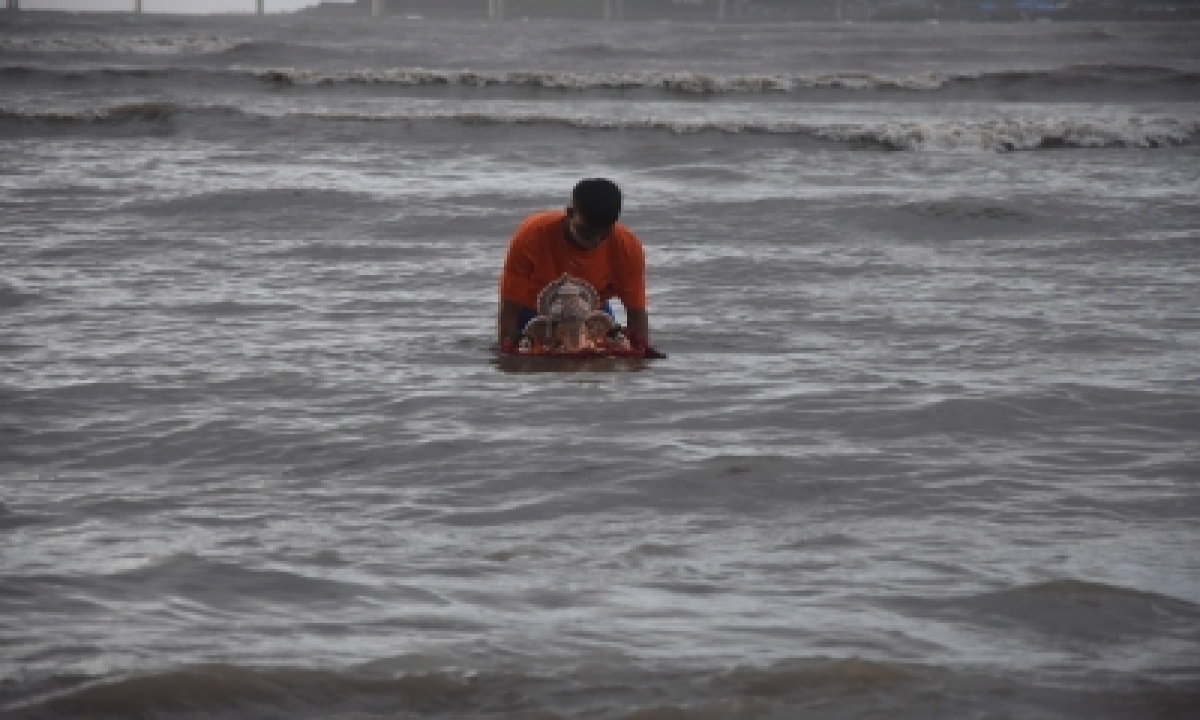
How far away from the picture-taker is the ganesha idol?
7754 millimetres

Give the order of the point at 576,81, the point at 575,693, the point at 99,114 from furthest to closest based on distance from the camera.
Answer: the point at 576,81
the point at 99,114
the point at 575,693

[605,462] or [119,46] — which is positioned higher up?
[119,46]

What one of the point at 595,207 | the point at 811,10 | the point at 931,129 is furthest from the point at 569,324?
the point at 811,10

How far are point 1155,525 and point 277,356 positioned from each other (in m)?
4.19

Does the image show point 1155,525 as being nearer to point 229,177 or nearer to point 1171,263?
point 1171,263

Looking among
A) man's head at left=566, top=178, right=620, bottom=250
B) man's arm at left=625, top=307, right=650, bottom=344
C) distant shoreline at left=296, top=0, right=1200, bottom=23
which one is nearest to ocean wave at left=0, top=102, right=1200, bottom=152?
man's arm at left=625, top=307, right=650, bottom=344

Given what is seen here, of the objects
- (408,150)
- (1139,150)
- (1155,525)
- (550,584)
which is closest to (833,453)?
(1155,525)

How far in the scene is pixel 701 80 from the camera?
33.2 metres

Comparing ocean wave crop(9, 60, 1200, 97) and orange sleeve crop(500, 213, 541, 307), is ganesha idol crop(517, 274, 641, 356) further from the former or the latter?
ocean wave crop(9, 60, 1200, 97)

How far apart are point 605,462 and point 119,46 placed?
41723 millimetres

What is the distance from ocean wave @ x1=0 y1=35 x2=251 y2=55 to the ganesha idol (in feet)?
121

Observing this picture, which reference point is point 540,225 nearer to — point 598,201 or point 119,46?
point 598,201

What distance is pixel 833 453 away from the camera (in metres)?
6.14

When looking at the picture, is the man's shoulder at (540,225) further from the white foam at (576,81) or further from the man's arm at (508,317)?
the white foam at (576,81)
